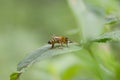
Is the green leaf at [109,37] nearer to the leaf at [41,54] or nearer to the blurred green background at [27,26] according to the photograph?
the leaf at [41,54]

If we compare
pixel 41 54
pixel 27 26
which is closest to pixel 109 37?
pixel 41 54

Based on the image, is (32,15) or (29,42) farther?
(32,15)

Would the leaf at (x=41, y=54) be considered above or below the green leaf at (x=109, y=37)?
below

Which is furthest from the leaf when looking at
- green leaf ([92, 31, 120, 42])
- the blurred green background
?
the blurred green background

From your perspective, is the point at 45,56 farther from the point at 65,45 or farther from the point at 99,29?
the point at 99,29

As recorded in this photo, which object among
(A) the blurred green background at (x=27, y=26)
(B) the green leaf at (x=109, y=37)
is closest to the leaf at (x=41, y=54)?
(B) the green leaf at (x=109, y=37)

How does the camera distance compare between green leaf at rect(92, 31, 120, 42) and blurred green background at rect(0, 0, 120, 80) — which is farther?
blurred green background at rect(0, 0, 120, 80)

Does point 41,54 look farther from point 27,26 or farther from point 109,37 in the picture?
point 27,26

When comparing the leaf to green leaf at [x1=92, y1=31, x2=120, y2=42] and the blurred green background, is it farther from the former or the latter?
the blurred green background

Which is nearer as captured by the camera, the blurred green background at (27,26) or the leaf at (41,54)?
the leaf at (41,54)

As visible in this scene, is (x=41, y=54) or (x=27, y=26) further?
(x=27, y=26)

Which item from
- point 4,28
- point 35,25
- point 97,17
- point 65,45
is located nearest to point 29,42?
point 4,28
